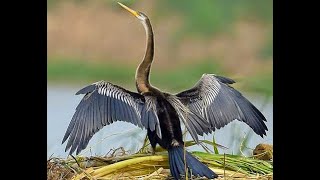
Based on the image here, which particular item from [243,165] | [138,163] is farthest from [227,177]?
[138,163]

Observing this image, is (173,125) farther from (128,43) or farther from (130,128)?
(128,43)

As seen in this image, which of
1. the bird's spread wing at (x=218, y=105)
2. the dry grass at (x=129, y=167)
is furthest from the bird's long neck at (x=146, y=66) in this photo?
the dry grass at (x=129, y=167)

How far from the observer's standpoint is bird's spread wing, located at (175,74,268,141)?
2912mm

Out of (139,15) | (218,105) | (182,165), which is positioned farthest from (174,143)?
(139,15)

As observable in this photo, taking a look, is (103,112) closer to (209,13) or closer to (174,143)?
(174,143)

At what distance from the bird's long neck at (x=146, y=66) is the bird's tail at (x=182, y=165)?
0.24 meters

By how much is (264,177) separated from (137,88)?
542mm

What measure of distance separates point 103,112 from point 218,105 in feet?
1.37

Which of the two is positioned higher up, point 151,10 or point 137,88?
point 151,10

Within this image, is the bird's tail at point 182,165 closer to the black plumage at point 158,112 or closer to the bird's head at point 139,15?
the black plumage at point 158,112

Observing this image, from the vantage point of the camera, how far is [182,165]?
2.81 metres

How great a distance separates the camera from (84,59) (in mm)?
2873

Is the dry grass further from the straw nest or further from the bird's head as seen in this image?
the bird's head

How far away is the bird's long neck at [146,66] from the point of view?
113 inches
